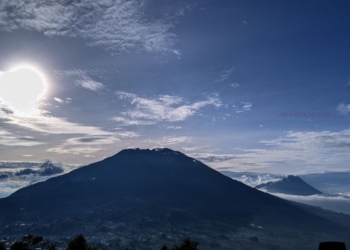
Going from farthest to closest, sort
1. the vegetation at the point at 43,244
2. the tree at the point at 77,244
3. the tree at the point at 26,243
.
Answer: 1. the tree at the point at 77,244
2. the vegetation at the point at 43,244
3. the tree at the point at 26,243

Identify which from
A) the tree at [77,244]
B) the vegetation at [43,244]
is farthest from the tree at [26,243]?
the tree at [77,244]

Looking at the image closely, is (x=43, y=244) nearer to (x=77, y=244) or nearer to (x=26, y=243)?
(x=26, y=243)

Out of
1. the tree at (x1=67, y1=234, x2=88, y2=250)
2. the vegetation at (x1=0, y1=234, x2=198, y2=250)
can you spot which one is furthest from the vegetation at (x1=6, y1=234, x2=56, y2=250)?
the tree at (x1=67, y1=234, x2=88, y2=250)

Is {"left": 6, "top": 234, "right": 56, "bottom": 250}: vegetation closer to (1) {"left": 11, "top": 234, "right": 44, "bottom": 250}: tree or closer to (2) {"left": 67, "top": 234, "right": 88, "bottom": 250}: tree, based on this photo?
(1) {"left": 11, "top": 234, "right": 44, "bottom": 250}: tree

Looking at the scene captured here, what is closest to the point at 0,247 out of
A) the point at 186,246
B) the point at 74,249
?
A: the point at 74,249

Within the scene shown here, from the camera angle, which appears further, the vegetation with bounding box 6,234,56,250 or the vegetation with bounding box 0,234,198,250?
the vegetation with bounding box 0,234,198,250

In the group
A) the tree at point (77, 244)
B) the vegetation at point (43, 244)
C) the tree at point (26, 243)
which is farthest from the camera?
the tree at point (77, 244)

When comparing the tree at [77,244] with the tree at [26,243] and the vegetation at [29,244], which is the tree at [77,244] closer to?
the vegetation at [29,244]

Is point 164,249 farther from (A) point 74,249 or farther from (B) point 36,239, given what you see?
(B) point 36,239

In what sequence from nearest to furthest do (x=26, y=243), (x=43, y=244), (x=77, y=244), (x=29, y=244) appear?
Answer: (x=26, y=243), (x=43, y=244), (x=29, y=244), (x=77, y=244)

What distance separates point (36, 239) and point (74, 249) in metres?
9.46

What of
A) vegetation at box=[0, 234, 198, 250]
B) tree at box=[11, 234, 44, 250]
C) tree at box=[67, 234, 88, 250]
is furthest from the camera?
tree at box=[67, 234, 88, 250]

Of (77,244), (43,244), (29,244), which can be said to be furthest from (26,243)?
(77,244)

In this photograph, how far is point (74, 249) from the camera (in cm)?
7425
